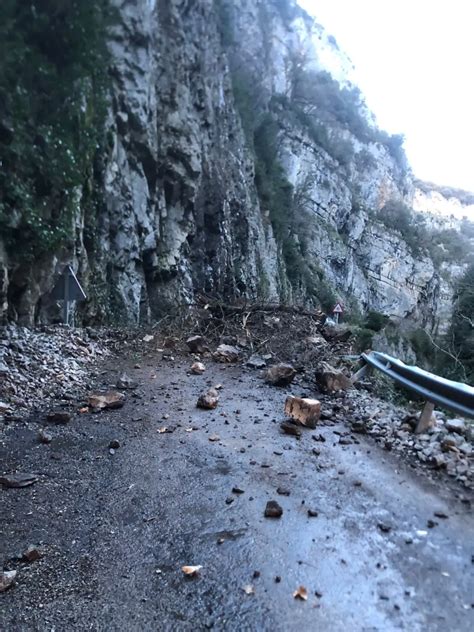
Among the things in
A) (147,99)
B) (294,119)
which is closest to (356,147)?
(294,119)

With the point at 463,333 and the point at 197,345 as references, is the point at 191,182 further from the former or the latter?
the point at 463,333

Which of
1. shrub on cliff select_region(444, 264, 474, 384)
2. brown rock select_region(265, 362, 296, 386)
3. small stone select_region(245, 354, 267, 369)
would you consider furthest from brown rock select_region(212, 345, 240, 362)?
shrub on cliff select_region(444, 264, 474, 384)

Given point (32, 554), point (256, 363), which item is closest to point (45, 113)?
point (256, 363)

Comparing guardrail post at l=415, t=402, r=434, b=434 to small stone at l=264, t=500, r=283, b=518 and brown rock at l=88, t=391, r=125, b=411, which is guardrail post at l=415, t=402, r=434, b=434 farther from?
brown rock at l=88, t=391, r=125, b=411

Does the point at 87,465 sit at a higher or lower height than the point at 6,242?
lower

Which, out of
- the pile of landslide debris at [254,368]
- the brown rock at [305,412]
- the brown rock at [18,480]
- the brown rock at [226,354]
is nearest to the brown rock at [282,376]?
the pile of landslide debris at [254,368]

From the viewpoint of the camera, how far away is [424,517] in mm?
2754

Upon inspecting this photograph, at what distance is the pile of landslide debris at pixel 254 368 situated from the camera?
4.06 metres

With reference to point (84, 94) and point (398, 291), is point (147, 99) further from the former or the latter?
point (398, 291)

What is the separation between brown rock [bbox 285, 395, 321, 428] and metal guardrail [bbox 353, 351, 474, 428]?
1.02 meters

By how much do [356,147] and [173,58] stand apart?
1633 inches

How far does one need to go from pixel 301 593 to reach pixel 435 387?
8.26 ft

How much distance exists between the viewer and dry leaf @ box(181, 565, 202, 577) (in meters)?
2.28

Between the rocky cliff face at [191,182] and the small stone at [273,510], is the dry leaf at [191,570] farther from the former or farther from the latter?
the rocky cliff face at [191,182]
